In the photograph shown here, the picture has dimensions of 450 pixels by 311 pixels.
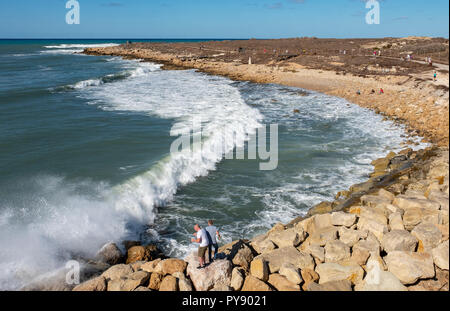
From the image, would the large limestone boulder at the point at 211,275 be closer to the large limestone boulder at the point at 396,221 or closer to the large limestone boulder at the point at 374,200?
the large limestone boulder at the point at 396,221

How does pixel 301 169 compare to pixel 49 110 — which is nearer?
pixel 301 169

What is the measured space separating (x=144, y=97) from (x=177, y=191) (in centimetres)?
1895

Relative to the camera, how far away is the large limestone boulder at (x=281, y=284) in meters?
6.43

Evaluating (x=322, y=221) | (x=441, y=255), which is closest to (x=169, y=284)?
(x=322, y=221)

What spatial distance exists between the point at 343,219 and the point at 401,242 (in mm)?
1528

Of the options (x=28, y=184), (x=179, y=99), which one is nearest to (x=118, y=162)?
(x=28, y=184)

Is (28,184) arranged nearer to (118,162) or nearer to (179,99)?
(118,162)

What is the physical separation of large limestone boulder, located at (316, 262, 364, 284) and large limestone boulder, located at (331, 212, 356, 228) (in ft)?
5.47

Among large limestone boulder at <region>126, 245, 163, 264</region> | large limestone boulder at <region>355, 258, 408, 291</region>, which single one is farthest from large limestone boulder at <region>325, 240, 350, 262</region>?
large limestone boulder at <region>126, 245, 163, 264</region>

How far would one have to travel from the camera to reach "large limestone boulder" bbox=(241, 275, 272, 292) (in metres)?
6.36

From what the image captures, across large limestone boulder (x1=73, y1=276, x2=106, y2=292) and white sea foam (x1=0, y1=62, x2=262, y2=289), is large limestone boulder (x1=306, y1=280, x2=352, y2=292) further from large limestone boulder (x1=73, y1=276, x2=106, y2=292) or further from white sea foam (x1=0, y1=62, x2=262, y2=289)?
white sea foam (x1=0, y1=62, x2=262, y2=289)

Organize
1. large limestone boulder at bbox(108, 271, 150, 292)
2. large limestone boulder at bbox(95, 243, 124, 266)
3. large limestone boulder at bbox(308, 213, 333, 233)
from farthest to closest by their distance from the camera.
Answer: large limestone boulder at bbox(308, 213, 333, 233) < large limestone boulder at bbox(95, 243, 124, 266) < large limestone boulder at bbox(108, 271, 150, 292)
